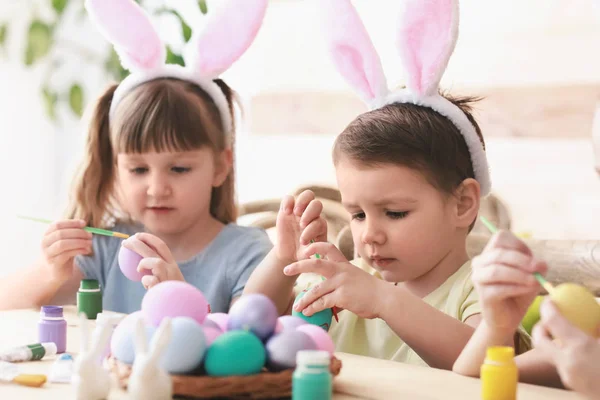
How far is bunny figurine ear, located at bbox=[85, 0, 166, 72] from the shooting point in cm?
A: 164

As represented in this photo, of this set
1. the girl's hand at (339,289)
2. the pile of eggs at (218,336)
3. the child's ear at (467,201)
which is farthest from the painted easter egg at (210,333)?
the child's ear at (467,201)

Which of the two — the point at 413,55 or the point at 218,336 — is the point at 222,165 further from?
the point at 218,336

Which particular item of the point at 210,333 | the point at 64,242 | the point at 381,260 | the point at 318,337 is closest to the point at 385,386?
the point at 318,337

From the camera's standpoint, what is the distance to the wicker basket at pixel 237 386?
0.76 m

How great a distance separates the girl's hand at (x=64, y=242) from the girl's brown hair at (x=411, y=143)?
564 millimetres

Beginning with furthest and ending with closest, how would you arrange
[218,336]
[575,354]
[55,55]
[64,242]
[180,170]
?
[55,55] < [180,170] < [64,242] < [218,336] < [575,354]

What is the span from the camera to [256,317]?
0.81 meters

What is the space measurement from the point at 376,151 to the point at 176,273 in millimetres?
392

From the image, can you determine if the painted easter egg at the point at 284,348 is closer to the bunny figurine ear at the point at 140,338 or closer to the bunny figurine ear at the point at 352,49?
the bunny figurine ear at the point at 140,338

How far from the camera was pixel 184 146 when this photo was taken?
5.54ft

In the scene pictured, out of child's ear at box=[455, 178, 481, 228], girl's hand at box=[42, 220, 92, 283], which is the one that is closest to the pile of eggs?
child's ear at box=[455, 178, 481, 228]

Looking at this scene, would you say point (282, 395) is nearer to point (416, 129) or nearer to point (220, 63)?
point (416, 129)

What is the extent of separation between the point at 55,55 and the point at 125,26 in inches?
95.5

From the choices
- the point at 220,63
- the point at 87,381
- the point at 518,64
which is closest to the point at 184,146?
the point at 220,63
